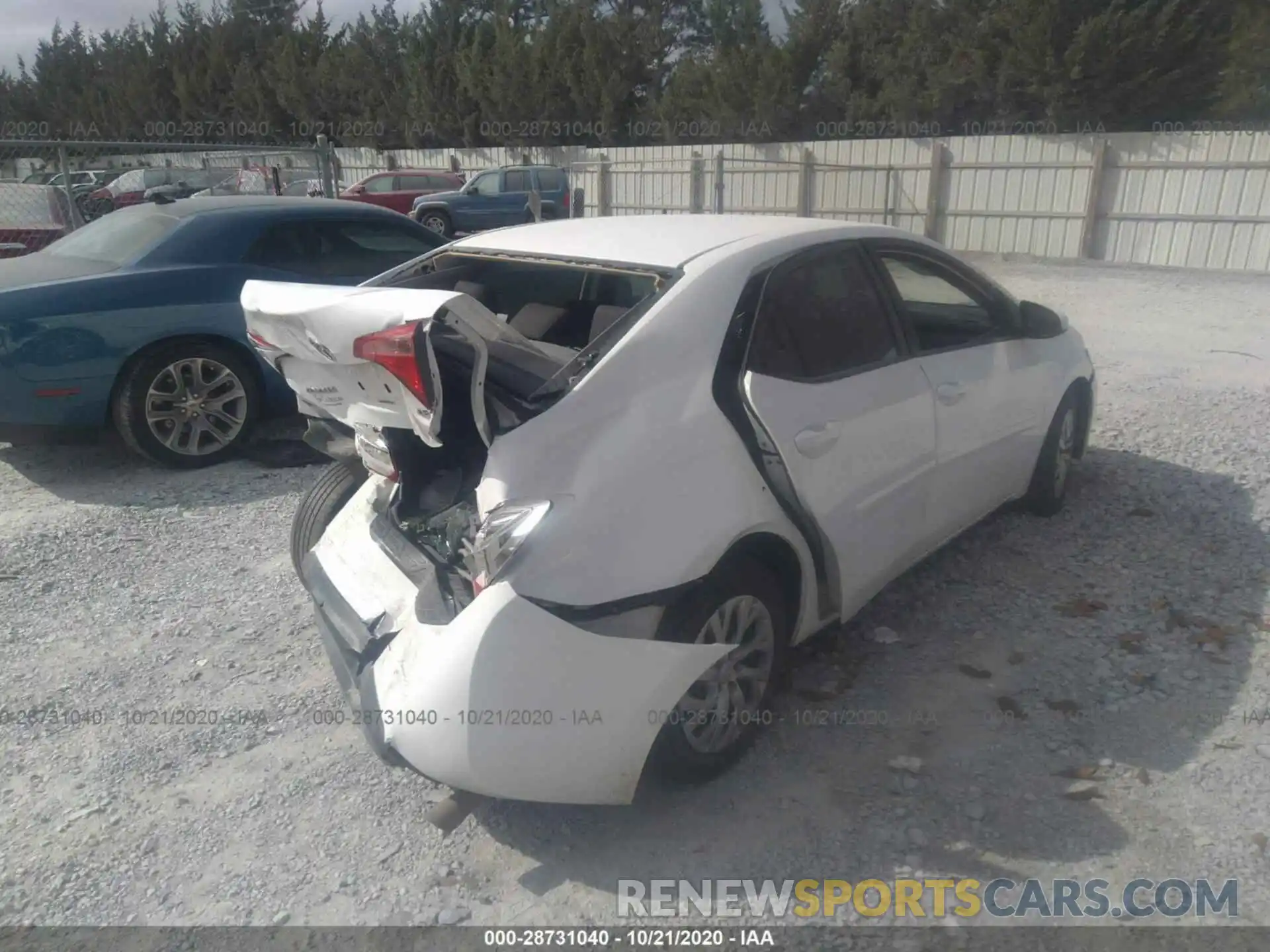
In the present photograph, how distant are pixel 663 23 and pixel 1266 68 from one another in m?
22.1

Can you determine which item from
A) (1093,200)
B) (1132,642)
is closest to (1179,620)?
(1132,642)

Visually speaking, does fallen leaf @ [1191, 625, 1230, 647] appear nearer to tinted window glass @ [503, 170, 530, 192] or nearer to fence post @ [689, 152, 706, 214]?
fence post @ [689, 152, 706, 214]

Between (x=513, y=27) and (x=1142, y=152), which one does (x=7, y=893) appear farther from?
(x=513, y=27)

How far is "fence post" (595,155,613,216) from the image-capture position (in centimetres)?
2130

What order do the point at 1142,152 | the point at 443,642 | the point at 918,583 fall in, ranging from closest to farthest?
the point at 443,642 → the point at 918,583 → the point at 1142,152

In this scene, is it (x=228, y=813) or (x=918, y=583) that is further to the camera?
(x=918, y=583)

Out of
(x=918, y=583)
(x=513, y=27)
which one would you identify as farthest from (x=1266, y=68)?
(x=513, y=27)

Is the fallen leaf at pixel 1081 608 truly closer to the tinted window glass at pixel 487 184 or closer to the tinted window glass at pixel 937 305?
the tinted window glass at pixel 937 305

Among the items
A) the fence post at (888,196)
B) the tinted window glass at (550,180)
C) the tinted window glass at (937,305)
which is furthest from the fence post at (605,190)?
the tinted window glass at (937,305)

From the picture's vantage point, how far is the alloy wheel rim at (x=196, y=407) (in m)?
5.57

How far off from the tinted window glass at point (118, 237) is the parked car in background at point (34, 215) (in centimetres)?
453

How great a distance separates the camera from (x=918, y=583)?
4.19 m

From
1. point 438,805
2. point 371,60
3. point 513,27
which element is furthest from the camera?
point 371,60

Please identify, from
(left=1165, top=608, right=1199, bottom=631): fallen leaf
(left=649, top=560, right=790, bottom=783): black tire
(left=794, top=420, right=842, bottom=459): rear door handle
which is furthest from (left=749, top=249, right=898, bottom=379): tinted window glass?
(left=1165, top=608, right=1199, bottom=631): fallen leaf
